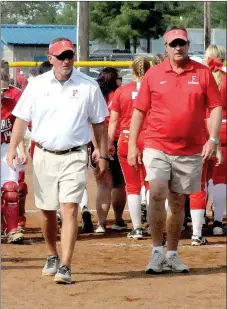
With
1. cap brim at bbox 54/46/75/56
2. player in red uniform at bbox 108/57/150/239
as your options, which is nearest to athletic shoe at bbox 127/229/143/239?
player in red uniform at bbox 108/57/150/239

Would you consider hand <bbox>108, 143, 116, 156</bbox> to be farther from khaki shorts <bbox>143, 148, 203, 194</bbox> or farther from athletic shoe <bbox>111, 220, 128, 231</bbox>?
khaki shorts <bbox>143, 148, 203, 194</bbox>

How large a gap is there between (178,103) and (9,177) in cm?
299

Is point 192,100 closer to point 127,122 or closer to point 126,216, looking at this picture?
point 127,122

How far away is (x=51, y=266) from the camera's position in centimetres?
868

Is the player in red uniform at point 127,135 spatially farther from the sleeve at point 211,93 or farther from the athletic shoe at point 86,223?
the sleeve at point 211,93

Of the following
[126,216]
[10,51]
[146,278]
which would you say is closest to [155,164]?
[146,278]

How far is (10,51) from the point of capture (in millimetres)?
27484

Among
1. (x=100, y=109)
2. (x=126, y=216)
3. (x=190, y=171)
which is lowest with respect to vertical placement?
(x=126, y=216)

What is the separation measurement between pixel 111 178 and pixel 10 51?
16353mm

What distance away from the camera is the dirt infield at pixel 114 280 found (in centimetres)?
758

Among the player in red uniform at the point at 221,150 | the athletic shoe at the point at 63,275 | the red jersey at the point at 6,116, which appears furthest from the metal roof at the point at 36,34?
the athletic shoe at the point at 63,275

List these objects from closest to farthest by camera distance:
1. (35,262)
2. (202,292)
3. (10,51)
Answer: (202,292), (35,262), (10,51)

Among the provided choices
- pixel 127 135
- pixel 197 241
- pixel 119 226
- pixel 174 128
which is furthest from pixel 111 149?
pixel 174 128

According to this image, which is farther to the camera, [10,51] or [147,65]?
[10,51]
